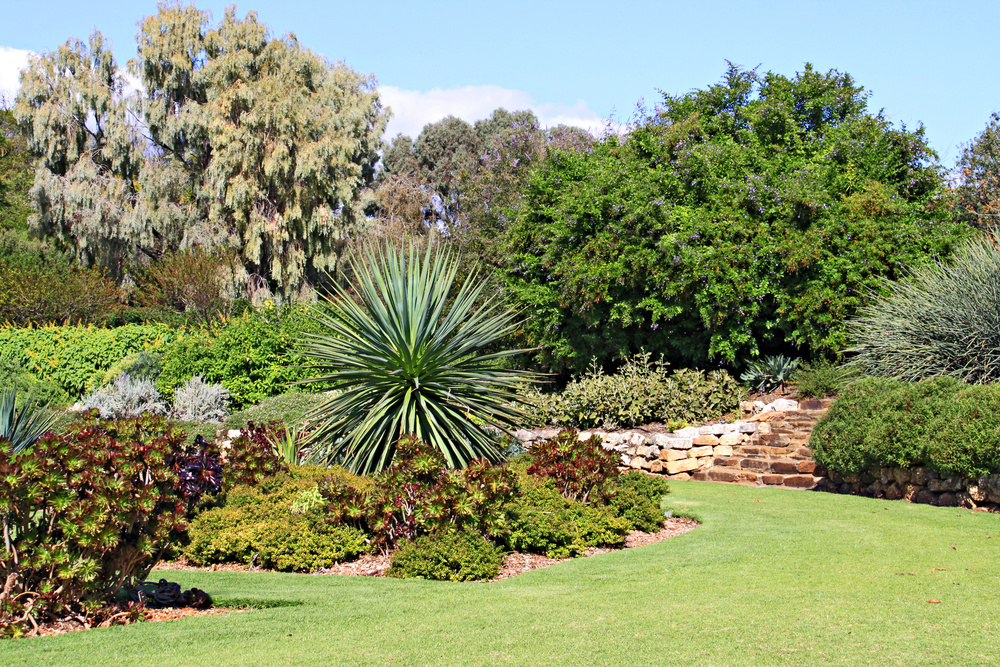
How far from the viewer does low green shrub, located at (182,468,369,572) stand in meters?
6.82

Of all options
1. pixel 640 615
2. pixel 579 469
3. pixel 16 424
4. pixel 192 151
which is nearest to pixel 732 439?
pixel 579 469

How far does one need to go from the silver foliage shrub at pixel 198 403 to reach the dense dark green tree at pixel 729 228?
19.7 ft

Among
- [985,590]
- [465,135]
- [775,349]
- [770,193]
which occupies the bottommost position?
[985,590]

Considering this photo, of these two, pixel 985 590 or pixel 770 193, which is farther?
pixel 770 193

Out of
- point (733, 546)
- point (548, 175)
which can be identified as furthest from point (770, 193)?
point (733, 546)

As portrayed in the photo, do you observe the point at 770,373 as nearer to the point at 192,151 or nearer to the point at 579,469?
the point at 579,469

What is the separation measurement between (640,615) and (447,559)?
194cm

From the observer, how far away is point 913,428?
31.0 feet

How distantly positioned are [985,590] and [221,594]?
521 centimetres

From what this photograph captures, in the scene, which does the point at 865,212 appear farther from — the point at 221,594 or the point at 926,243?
the point at 221,594

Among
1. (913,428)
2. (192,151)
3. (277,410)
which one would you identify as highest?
(192,151)

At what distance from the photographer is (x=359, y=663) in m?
4.07

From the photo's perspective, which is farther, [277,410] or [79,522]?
[277,410]

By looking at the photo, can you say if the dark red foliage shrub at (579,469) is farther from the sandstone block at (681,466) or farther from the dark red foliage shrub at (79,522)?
the sandstone block at (681,466)
